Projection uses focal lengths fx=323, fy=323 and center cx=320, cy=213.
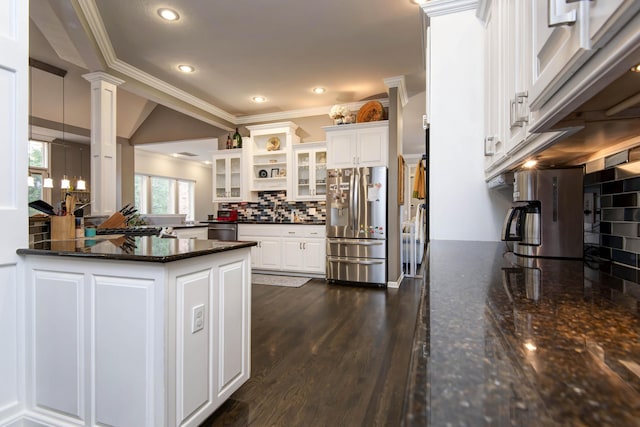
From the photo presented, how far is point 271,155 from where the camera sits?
5504 mm

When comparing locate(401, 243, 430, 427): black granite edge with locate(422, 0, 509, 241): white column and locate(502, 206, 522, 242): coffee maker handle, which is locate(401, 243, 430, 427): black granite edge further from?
locate(422, 0, 509, 241): white column

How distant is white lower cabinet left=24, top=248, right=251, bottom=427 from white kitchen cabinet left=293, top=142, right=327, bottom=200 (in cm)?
364

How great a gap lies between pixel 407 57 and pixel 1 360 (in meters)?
4.09

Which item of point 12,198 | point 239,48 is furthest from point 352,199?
point 12,198

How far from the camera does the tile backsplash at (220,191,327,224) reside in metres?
5.42

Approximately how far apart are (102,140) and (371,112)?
3384 millimetres

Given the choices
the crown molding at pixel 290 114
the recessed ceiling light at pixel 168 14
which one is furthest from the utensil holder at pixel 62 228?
the crown molding at pixel 290 114

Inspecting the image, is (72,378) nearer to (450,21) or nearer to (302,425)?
(302,425)

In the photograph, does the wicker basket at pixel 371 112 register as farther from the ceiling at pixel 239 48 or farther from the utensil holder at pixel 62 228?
the utensil holder at pixel 62 228

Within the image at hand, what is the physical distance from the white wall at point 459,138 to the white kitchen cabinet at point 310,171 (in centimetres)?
319

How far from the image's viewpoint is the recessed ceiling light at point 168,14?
9.29ft

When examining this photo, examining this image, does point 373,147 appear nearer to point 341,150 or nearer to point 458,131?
point 341,150

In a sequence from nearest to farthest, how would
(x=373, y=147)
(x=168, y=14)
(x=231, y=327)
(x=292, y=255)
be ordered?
1. (x=231, y=327)
2. (x=168, y=14)
3. (x=373, y=147)
4. (x=292, y=255)

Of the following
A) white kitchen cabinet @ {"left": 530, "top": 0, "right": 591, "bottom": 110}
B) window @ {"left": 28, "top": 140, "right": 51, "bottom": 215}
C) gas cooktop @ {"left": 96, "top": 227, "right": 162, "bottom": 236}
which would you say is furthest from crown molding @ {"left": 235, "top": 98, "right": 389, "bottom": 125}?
white kitchen cabinet @ {"left": 530, "top": 0, "right": 591, "bottom": 110}
